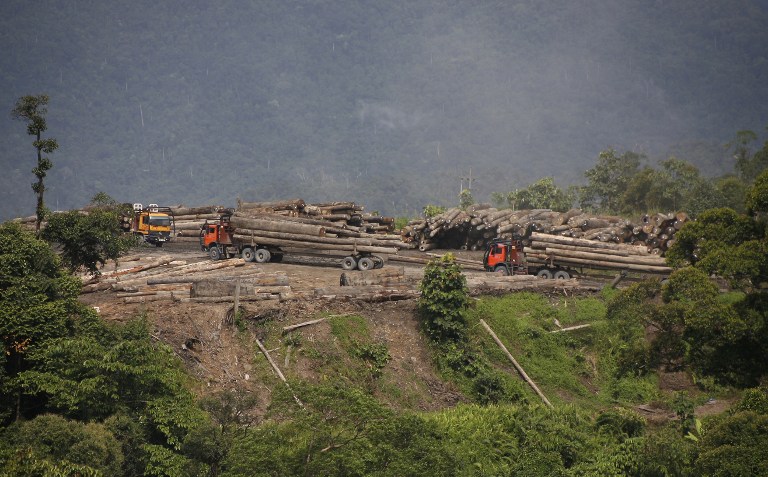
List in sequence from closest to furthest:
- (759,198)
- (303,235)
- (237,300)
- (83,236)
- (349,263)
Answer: (759,198)
(83,236)
(237,300)
(349,263)
(303,235)

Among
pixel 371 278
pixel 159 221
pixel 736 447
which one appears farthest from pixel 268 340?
pixel 159 221

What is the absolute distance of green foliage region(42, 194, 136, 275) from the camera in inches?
1083

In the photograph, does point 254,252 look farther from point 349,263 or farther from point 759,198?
point 759,198

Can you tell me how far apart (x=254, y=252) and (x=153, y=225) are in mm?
14871

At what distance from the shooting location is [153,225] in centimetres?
5738

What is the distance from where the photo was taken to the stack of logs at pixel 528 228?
49719 mm

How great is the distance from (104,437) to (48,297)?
16.0ft

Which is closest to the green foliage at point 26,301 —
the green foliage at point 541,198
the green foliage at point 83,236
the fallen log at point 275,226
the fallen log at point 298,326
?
the green foliage at point 83,236

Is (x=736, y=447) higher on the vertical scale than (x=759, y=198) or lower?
lower

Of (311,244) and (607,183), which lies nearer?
(311,244)

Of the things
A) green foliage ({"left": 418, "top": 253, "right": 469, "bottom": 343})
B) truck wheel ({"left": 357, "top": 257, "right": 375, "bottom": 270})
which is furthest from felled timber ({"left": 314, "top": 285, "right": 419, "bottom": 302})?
truck wheel ({"left": 357, "top": 257, "right": 375, "bottom": 270})

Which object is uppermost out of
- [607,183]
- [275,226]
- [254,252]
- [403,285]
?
[607,183]

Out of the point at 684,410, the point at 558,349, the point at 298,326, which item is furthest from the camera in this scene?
the point at 558,349

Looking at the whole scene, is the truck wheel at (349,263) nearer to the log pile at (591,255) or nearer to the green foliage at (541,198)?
the log pile at (591,255)
